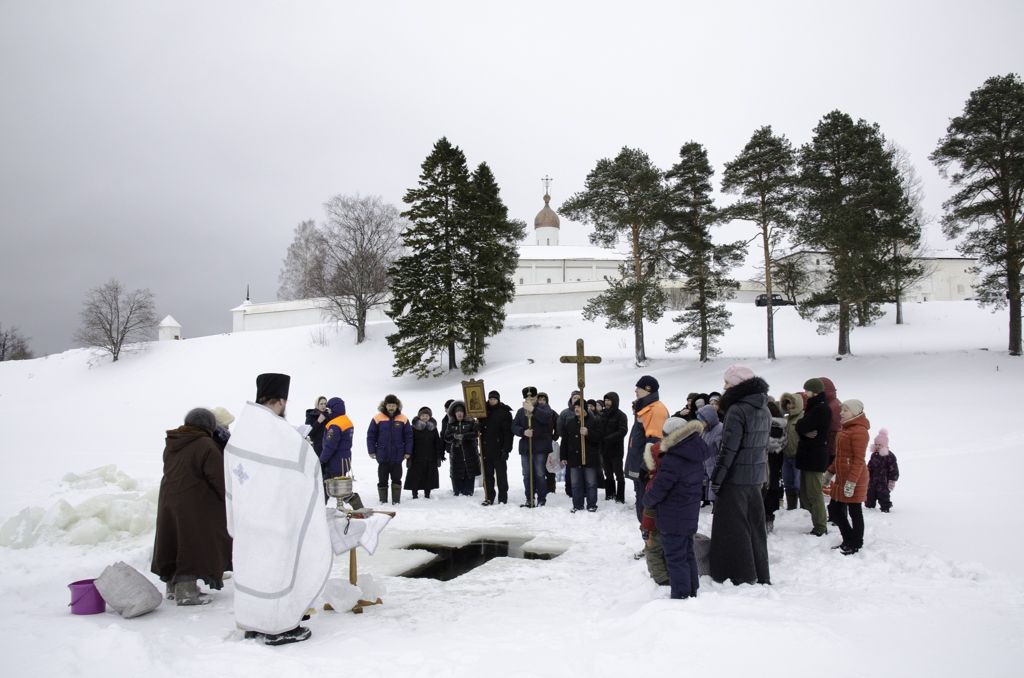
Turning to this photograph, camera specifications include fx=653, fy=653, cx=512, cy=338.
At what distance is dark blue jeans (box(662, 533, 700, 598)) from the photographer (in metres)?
5.71

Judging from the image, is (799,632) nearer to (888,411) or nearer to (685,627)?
(685,627)

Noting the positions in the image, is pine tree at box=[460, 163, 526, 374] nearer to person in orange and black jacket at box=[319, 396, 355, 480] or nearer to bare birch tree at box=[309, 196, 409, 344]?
bare birch tree at box=[309, 196, 409, 344]

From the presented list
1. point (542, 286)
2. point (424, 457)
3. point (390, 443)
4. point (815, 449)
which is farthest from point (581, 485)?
point (542, 286)

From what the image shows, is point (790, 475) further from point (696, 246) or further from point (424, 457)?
point (696, 246)

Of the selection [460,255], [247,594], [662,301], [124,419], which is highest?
[460,255]

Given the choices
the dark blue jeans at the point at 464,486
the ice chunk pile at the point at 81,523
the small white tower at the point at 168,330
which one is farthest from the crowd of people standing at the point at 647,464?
the small white tower at the point at 168,330

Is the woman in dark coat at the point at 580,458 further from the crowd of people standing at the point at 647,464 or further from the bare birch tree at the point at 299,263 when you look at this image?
the bare birch tree at the point at 299,263

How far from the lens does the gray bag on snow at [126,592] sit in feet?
17.7

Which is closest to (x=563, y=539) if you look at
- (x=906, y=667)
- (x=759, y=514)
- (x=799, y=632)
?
(x=759, y=514)

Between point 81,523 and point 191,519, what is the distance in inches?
122

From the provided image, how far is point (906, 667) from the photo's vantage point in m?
4.11

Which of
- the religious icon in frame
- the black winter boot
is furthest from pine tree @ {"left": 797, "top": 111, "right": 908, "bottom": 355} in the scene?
the black winter boot

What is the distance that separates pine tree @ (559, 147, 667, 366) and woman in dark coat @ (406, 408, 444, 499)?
17271 millimetres

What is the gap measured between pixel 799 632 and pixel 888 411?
55.4 ft
